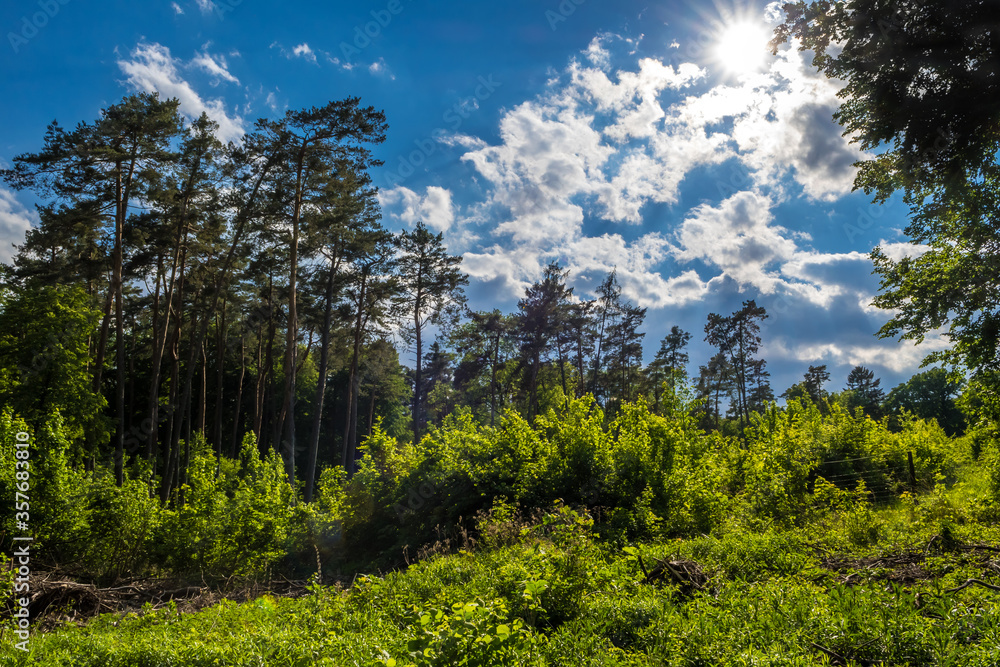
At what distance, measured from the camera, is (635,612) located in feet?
18.2

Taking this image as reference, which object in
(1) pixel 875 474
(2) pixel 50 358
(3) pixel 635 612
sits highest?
(2) pixel 50 358

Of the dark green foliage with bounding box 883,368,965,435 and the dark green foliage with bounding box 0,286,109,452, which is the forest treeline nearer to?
the dark green foliage with bounding box 0,286,109,452

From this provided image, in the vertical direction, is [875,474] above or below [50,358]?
below

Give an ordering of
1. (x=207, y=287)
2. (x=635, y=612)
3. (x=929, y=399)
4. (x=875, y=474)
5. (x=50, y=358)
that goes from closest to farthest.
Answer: (x=635, y=612) → (x=875, y=474) → (x=50, y=358) → (x=207, y=287) → (x=929, y=399)

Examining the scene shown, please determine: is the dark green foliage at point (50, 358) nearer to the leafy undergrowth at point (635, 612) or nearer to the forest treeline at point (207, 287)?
the forest treeline at point (207, 287)

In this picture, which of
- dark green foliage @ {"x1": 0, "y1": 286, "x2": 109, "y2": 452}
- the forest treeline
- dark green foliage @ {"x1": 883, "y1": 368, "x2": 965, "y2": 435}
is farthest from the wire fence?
dark green foliage @ {"x1": 883, "y1": 368, "x2": 965, "y2": 435}

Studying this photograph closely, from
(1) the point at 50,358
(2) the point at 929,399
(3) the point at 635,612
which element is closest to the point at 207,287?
(1) the point at 50,358

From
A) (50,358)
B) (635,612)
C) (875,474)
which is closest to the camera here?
(635,612)

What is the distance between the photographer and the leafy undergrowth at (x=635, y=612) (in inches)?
161

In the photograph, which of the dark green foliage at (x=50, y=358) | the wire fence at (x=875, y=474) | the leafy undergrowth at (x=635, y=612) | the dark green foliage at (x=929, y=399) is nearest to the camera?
the leafy undergrowth at (x=635, y=612)

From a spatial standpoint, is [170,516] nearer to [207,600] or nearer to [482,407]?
[207,600]

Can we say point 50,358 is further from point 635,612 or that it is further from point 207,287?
point 635,612

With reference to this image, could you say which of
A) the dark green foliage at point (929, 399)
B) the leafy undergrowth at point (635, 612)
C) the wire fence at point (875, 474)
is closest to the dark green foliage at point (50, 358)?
the leafy undergrowth at point (635, 612)

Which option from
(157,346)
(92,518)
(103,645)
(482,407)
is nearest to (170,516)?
(92,518)
